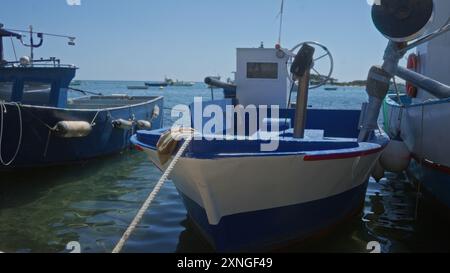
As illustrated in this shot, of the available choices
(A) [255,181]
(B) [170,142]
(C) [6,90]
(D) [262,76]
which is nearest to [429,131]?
(A) [255,181]

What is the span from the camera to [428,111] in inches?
294

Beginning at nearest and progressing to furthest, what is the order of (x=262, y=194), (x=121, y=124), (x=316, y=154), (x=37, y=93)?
(x=316, y=154), (x=262, y=194), (x=37, y=93), (x=121, y=124)

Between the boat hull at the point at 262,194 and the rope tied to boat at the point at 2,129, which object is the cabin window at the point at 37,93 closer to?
the rope tied to boat at the point at 2,129

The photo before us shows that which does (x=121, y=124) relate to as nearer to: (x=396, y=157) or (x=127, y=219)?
(x=127, y=219)

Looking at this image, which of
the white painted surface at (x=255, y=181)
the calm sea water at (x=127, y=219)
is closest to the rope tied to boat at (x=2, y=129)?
the calm sea water at (x=127, y=219)

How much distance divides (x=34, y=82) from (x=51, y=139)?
2.64m

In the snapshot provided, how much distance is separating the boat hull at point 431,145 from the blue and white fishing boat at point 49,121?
729cm

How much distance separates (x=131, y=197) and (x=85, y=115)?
3200 mm

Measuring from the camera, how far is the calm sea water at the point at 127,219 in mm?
6199

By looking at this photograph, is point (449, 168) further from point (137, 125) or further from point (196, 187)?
point (137, 125)

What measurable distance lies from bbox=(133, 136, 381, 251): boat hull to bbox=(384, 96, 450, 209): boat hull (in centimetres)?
176

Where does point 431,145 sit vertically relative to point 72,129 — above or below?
above
